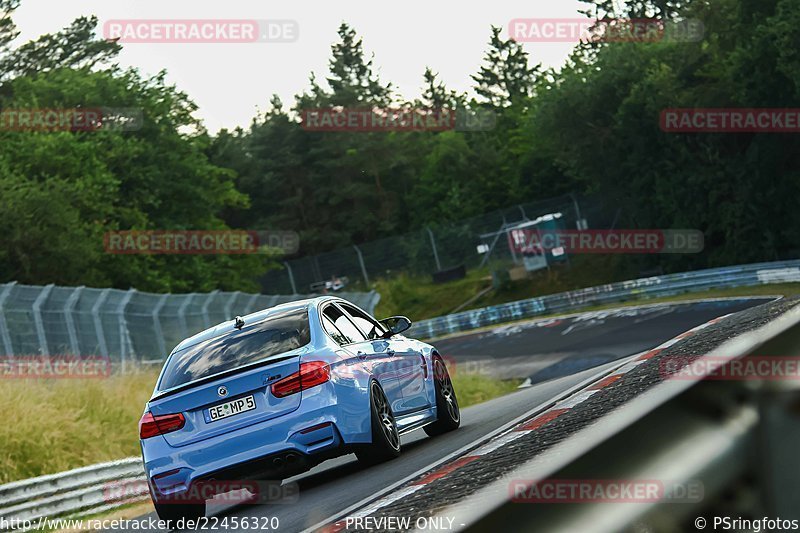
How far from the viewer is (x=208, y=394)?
343 inches

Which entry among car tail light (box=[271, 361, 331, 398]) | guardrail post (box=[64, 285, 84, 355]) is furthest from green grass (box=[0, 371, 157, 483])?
car tail light (box=[271, 361, 331, 398])

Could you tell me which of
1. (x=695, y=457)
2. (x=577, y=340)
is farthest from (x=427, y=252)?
(x=695, y=457)

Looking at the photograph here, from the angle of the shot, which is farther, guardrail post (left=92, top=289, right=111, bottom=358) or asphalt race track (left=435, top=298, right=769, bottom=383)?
asphalt race track (left=435, top=298, right=769, bottom=383)

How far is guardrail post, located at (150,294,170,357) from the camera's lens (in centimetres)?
2627

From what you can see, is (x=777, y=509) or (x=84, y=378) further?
(x=84, y=378)

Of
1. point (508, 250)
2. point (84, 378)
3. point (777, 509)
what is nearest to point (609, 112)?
point (508, 250)

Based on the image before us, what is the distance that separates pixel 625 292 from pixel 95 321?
89.4 ft

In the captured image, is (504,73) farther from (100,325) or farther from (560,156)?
(100,325)

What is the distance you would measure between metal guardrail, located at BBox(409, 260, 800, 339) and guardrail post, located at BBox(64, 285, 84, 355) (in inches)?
934

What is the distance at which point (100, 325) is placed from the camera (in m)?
24.5

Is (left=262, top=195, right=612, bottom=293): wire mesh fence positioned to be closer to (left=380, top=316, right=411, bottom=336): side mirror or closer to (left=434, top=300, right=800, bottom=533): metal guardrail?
(left=380, top=316, right=411, bottom=336): side mirror

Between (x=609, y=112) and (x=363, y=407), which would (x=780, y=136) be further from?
(x=363, y=407)

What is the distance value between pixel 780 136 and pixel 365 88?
6237cm

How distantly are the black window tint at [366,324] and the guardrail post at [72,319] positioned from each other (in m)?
14.1
